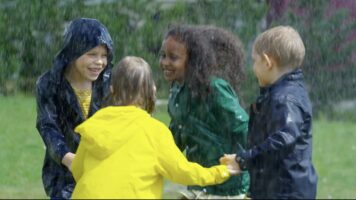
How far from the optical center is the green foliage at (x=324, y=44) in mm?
13500

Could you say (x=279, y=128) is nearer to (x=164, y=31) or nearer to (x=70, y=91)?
(x=70, y=91)

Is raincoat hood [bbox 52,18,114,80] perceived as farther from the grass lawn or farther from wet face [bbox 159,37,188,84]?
the grass lawn

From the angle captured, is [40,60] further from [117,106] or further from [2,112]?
[117,106]

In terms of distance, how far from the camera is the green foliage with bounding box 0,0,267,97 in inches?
521

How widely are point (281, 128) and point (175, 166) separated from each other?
55cm

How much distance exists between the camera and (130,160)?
532 centimetres

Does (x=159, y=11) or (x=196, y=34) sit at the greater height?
(x=196, y=34)

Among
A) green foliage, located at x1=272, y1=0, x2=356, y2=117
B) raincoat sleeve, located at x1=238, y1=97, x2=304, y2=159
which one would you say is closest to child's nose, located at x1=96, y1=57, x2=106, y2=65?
raincoat sleeve, located at x1=238, y1=97, x2=304, y2=159

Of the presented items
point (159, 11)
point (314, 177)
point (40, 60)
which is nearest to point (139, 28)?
point (159, 11)

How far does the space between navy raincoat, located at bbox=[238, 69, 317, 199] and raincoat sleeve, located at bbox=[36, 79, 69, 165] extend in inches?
41.3

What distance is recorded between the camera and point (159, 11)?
1358cm

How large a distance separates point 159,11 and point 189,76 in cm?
739

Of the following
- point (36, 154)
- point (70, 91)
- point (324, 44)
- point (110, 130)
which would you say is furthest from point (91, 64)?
point (324, 44)

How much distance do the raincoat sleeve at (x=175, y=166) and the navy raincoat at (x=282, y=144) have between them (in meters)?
0.26
